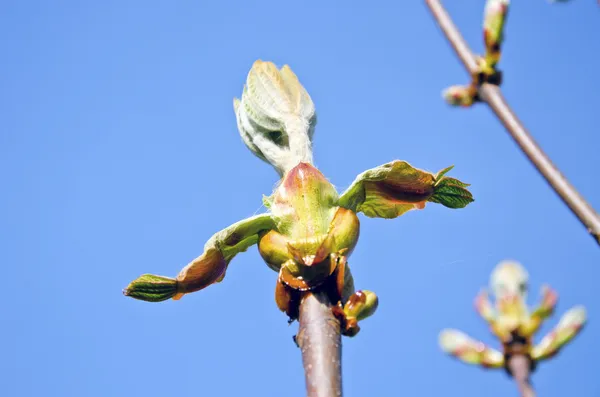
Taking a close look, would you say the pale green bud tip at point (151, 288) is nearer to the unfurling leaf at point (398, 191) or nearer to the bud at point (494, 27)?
the unfurling leaf at point (398, 191)

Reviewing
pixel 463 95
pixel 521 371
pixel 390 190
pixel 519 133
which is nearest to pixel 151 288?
pixel 390 190

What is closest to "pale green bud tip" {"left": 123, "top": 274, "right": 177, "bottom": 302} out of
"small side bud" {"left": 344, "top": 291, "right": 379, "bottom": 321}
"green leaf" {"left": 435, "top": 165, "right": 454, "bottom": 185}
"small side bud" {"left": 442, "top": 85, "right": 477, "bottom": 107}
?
"small side bud" {"left": 344, "top": 291, "right": 379, "bottom": 321}

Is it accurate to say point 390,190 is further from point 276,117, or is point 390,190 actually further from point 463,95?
point 463,95

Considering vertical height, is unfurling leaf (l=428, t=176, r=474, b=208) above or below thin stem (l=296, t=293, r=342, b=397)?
above

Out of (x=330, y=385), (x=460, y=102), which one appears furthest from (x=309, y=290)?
(x=460, y=102)

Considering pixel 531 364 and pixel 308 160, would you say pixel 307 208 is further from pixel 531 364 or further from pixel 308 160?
pixel 531 364

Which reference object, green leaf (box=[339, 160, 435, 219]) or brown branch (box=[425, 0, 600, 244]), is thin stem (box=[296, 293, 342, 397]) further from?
brown branch (box=[425, 0, 600, 244])
